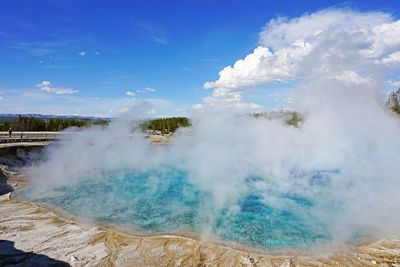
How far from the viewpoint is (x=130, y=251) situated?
248 inches

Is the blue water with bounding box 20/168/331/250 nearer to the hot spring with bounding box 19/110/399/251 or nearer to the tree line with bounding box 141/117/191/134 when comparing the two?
the hot spring with bounding box 19/110/399/251

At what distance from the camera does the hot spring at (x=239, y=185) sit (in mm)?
7988

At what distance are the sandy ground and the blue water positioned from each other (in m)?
0.78

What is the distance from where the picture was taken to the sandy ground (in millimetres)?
5832

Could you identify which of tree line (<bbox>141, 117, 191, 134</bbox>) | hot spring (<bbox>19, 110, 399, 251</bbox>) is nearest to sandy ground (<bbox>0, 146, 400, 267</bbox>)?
hot spring (<bbox>19, 110, 399, 251</bbox>)

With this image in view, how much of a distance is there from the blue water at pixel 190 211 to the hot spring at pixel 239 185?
38mm

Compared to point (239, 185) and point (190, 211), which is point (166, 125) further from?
point (190, 211)

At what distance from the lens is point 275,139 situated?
19.2m

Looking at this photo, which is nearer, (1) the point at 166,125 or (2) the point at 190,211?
(2) the point at 190,211

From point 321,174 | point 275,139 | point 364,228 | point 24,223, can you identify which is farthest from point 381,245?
point 275,139

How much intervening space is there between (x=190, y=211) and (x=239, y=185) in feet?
13.1

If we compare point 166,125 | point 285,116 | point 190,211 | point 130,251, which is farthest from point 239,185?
point 166,125

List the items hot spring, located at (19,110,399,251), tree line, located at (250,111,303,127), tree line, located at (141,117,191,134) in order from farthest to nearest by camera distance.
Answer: tree line, located at (141,117,191,134) → tree line, located at (250,111,303,127) → hot spring, located at (19,110,399,251)

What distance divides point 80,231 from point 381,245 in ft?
29.5
